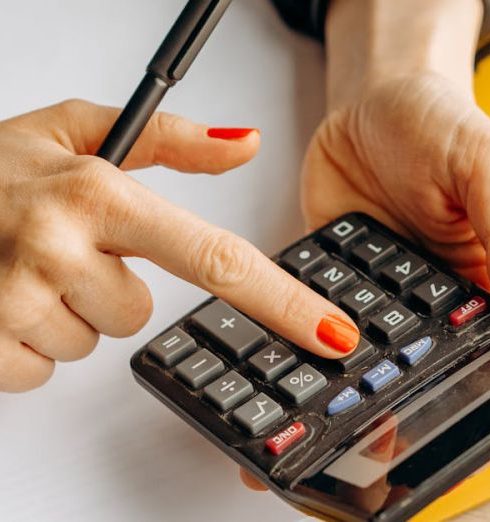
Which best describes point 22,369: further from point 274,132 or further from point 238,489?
point 274,132

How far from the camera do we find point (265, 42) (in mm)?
775

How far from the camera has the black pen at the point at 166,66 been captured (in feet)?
1.71

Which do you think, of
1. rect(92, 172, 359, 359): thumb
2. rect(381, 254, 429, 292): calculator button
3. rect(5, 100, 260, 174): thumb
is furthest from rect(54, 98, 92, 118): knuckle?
rect(381, 254, 429, 292): calculator button

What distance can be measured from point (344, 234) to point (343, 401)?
0.43ft

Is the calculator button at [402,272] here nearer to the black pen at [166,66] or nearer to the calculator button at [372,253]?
the calculator button at [372,253]

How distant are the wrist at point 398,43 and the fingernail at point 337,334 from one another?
0.22 m

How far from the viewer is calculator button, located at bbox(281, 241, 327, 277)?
562 millimetres

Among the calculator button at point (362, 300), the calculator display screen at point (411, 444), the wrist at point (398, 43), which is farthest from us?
the wrist at point (398, 43)

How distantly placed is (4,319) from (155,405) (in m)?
0.10

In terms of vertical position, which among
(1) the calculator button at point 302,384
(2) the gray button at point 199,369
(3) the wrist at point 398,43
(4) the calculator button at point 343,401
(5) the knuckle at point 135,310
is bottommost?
(5) the knuckle at point 135,310

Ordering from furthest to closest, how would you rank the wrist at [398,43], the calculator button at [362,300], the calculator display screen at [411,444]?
1. the wrist at [398,43]
2. the calculator button at [362,300]
3. the calculator display screen at [411,444]

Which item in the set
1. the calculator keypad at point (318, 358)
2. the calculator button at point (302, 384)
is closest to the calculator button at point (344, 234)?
the calculator keypad at point (318, 358)

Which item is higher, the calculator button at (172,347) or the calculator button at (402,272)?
the calculator button at (402,272)

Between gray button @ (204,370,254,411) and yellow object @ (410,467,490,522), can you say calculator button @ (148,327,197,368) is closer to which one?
gray button @ (204,370,254,411)
